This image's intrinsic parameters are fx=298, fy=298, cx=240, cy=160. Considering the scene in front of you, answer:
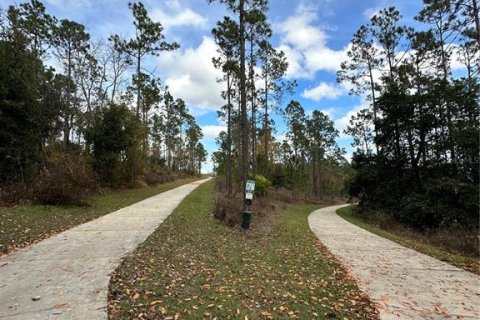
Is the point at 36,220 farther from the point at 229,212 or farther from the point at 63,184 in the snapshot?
the point at 229,212

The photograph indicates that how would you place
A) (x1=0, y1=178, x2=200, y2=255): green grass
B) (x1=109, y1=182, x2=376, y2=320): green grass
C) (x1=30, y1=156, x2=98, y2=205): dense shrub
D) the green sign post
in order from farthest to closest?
(x1=30, y1=156, x2=98, y2=205): dense shrub
the green sign post
(x1=0, y1=178, x2=200, y2=255): green grass
(x1=109, y1=182, x2=376, y2=320): green grass

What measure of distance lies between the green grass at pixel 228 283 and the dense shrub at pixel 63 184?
5.46 m

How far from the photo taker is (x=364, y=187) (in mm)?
22156

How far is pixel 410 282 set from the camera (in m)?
5.43

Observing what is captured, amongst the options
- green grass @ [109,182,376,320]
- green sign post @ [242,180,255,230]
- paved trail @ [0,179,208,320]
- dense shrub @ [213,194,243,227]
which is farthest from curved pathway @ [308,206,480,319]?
paved trail @ [0,179,208,320]

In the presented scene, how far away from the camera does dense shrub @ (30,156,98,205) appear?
11.3 meters

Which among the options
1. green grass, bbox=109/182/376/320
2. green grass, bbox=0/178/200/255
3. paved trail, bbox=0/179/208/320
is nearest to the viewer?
Result: paved trail, bbox=0/179/208/320

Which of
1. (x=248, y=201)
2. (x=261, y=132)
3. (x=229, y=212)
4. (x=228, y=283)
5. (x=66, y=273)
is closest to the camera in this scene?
(x=66, y=273)

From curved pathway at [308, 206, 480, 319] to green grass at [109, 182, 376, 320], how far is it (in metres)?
0.37

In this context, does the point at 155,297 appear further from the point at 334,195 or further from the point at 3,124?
the point at 334,195

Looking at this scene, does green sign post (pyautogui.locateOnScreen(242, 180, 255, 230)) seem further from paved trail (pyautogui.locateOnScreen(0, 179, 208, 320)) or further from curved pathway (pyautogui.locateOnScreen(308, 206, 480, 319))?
paved trail (pyautogui.locateOnScreen(0, 179, 208, 320))

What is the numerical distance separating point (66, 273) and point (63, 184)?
7.81m

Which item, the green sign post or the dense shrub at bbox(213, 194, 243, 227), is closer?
the green sign post

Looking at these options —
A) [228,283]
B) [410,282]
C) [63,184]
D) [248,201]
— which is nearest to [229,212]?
[248,201]
